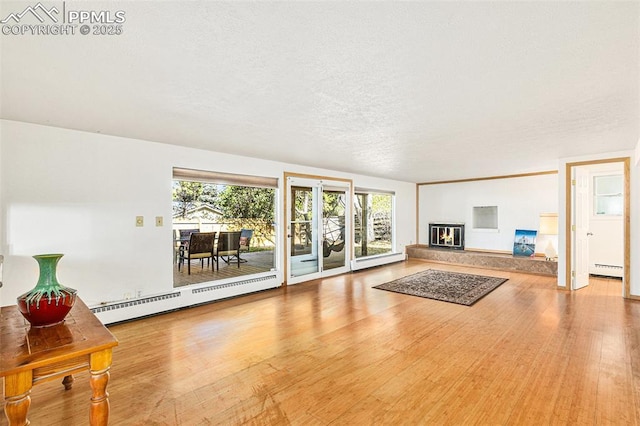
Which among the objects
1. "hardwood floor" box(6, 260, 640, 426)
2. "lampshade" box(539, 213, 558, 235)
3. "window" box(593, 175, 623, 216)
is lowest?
"hardwood floor" box(6, 260, 640, 426)

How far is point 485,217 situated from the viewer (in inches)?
299

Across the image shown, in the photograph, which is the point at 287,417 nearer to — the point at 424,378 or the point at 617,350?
the point at 424,378

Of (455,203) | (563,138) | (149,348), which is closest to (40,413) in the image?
(149,348)

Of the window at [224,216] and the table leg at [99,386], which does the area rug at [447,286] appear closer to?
the window at [224,216]

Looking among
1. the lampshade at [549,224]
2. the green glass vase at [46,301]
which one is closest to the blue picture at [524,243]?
the lampshade at [549,224]

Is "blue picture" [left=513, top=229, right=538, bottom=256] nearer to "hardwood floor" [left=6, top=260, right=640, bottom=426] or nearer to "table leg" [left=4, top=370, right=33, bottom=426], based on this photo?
"hardwood floor" [left=6, top=260, right=640, bottom=426]

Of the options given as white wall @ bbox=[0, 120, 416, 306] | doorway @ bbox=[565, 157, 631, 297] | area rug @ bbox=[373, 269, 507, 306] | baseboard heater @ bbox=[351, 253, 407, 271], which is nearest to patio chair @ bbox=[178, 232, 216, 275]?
white wall @ bbox=[0, 120, 416, 306]

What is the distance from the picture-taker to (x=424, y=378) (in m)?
2.33

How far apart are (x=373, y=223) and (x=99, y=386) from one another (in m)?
6.80

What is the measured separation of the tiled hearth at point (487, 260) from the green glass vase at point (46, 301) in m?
7.57

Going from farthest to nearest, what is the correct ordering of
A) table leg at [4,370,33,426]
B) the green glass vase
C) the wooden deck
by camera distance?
the wooden deck, the green glass vase, table leg at [4,370,33,426]

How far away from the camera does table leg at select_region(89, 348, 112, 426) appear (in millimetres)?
1425

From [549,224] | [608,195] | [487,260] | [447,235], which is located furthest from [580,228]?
[447,235]

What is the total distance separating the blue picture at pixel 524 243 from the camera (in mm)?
6734
